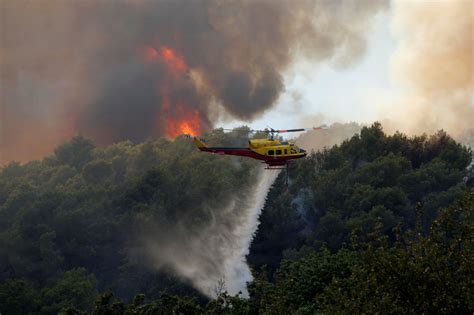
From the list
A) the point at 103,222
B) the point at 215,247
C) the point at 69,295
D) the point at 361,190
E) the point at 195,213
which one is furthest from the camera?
the point at 103,222

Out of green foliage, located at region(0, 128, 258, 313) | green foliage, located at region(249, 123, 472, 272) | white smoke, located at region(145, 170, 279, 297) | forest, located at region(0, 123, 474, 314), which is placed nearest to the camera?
forest, located at region(0, 123, 474, 314)

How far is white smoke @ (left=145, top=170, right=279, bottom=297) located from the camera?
99.5m

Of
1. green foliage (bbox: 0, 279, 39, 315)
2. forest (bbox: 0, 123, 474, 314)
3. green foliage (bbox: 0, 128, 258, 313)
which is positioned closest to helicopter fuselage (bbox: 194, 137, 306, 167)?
forest (bbox: 0, 123, 474, 314)

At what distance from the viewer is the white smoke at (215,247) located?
99.5m

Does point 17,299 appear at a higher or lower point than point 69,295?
lower

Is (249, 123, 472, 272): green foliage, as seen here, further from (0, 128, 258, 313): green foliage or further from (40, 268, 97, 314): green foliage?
(40, 268, 97, 314): green foliage

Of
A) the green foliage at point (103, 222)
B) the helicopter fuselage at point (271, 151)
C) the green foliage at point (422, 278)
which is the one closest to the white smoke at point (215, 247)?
the green foliage at point (103, 222)

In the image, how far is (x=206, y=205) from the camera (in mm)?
111562

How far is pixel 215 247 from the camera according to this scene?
348ft

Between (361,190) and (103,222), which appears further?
(103,222)

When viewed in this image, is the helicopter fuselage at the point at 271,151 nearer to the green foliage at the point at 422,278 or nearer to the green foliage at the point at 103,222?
the green foliage at the point at 422,278

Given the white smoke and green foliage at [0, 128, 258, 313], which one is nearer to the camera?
green foliage at [0, 128, 258, 313]

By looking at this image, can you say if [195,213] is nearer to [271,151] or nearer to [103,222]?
[103,222]

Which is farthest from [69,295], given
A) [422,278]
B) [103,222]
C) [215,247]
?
[422,278]
